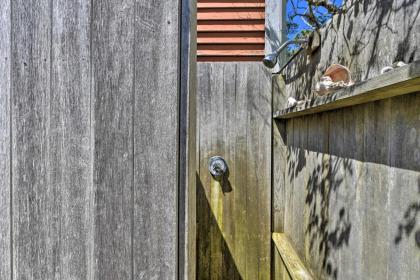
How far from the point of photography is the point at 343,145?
42.9 inches

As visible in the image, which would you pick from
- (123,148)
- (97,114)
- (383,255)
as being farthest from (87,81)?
(383,255)

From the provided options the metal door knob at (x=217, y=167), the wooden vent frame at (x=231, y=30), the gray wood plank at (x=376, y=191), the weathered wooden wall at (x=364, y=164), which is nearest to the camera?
the weathered wooden wall at (x=364, y=164)

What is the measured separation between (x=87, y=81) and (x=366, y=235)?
1.02 m

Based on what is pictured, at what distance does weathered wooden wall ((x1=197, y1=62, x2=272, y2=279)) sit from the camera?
7.03 ft

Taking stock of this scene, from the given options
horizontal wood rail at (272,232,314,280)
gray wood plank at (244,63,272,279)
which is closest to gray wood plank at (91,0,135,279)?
horizontal wood rail at (272,232,314,280)

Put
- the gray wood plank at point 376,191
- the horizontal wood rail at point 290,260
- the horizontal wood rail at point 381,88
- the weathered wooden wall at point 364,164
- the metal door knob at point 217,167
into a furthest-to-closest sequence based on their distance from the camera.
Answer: the metal door knob at point 217,167 < the horizontal wood rail at point 290,260 < the gray wood plank at point 376,191 < the weathered wooden wall at point 364,164 < the horizontal wood rail at point 381,88

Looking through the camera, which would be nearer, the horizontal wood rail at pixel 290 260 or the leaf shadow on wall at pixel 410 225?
the leaf shadow on wall at pixel 410 225

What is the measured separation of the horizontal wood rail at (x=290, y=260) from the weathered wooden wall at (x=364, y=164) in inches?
2.2

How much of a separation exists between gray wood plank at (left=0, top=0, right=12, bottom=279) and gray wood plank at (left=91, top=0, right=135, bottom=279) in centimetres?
25

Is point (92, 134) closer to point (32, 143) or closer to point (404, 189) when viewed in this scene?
point (32, 143)

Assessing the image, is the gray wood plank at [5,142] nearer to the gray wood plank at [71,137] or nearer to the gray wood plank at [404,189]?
the gray wood plank at [71,137]

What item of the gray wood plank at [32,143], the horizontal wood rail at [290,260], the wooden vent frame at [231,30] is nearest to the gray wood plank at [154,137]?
the gray wood plank at [32,143]

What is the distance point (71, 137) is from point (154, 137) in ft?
0.77

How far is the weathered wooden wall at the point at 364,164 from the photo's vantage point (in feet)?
2.31
